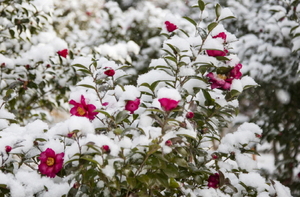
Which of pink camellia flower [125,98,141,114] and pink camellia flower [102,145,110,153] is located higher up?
pink camellia flower [125,98,141,114]

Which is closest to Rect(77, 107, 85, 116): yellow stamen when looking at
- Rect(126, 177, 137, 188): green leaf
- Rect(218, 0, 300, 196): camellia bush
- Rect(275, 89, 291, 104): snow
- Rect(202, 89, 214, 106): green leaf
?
Rect(126, 177, 137, 188): green leaf

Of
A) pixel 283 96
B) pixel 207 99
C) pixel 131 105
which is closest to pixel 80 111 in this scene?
pixel 131 105

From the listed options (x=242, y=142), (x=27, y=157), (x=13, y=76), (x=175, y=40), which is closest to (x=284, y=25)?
(x=242, y=142)

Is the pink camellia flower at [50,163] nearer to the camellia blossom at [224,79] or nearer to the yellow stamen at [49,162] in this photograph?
the yellow stamen at [49,162]

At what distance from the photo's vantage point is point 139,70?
3881 millimetres

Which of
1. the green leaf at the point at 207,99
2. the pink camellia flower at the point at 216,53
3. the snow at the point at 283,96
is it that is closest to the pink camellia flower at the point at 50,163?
the green leaf at the point at 207,99

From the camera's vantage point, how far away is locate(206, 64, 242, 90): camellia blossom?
1221 millimetres

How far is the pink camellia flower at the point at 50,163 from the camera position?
1.09 m

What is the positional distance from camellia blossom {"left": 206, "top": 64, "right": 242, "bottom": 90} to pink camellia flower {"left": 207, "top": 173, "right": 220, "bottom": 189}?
0.33 metres

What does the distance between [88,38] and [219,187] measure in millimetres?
3481

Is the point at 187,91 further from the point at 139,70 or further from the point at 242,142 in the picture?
the point at 139,70

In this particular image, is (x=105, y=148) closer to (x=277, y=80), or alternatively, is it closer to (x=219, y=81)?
(x=219, y=81)

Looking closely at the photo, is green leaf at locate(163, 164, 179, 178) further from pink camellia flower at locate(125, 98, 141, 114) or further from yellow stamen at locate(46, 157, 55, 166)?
yellow stamen at locate(46, 157, 55, 166)

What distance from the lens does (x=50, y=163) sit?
1.10 meters
